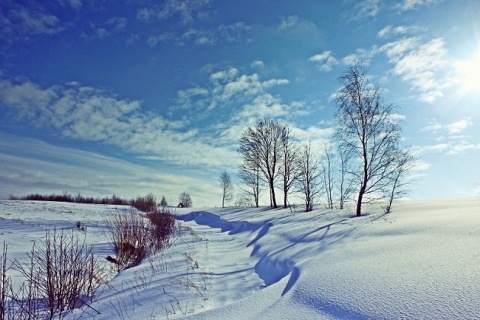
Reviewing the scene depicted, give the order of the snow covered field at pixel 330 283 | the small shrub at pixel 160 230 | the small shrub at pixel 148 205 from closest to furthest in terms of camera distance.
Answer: the snow covered field at pixel 330 283 < the small shrub at pixel 160 230 < the small shrub at pixel 148 205

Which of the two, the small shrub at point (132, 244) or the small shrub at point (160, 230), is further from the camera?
the small shrub at point (160, 230)

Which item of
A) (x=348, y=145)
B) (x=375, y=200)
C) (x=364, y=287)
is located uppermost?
(x=348, y=145)

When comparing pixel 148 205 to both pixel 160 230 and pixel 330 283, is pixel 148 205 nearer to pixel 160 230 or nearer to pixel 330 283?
pixel 160 230

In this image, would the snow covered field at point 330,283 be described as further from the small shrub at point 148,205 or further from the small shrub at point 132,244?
the small shrub at point 148,205

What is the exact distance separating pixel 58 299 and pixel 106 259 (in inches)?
180

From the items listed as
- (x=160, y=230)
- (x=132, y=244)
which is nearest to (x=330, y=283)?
(x=132, y=244)

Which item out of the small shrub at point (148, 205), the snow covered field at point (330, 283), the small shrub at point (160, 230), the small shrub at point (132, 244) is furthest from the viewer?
the small shrub at point (148, 205)

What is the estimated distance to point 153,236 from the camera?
1136 centimetres

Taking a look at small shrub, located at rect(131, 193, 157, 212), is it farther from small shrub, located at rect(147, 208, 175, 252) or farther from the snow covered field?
the snow covered field

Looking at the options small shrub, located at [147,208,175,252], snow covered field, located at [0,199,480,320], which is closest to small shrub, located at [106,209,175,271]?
small shrub, located at [147,208,175,252]

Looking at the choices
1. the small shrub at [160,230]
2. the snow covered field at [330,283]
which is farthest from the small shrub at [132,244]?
the snow covered field at [330,283]

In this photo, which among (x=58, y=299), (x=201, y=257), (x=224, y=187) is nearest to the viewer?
(x=58, y=299)

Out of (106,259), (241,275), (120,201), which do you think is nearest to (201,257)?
(241,275)

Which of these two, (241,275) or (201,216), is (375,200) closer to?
(241,275)
